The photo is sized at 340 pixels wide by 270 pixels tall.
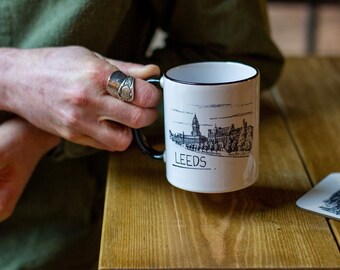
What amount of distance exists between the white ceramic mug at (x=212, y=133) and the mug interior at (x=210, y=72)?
0.02 m

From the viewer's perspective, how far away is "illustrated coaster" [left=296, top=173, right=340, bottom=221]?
763mm

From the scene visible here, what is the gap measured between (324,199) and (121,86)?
0.26 meters

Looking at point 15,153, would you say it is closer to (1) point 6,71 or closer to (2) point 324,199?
(1) point 6,71

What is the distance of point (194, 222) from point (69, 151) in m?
0.28

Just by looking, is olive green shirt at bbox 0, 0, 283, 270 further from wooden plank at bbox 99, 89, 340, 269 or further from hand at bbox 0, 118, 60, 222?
wooden plank at bbox 99, 89, 340, 269

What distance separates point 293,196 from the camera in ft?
2.66

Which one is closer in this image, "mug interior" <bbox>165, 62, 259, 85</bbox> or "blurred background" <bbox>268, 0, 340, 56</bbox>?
"mug interior" <bbox>165, 62, 259, 85</bbox>

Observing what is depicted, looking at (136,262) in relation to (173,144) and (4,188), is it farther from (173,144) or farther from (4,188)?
(4,188)

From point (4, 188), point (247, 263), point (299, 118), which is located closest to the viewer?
point (247, 263)

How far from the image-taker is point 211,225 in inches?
29.5

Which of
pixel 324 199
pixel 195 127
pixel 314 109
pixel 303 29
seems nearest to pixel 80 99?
pixel 195 127

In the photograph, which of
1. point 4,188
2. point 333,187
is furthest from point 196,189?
point 4,188

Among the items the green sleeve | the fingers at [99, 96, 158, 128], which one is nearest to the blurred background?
the green sleeve

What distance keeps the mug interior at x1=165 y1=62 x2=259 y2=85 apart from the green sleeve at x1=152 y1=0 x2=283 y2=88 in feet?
0.65
